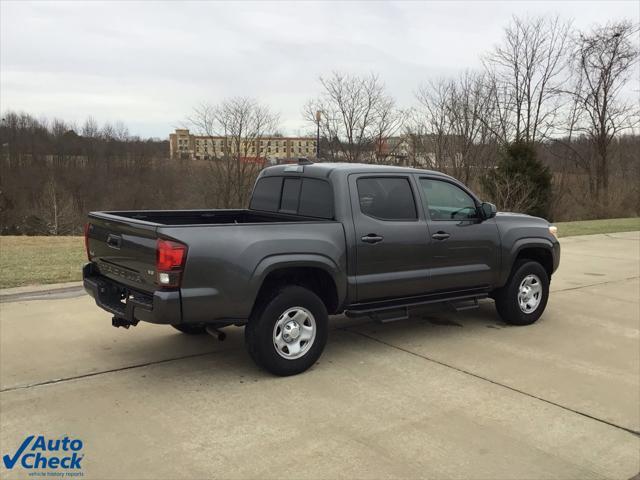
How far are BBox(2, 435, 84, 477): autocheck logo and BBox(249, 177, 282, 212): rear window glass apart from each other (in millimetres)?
3139

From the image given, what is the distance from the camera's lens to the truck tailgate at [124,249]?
165 inches

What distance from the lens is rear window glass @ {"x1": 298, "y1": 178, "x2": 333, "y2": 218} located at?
516 centimetres

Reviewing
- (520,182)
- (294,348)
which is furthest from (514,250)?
(520,182)

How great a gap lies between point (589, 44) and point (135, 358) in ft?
119

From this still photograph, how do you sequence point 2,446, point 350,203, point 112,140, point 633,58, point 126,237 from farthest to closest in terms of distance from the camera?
point 112,140, point 633,58, point 350,203, point 126,237, point 2,446

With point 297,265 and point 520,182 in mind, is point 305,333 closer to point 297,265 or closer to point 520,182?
point 297,265

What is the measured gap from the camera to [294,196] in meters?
5.62

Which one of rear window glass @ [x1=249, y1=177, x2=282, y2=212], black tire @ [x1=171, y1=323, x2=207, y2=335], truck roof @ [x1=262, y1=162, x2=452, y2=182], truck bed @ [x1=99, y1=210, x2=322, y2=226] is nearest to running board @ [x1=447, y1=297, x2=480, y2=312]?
truck roof @ [x1=262, y1=162, x2=452, y2=182]

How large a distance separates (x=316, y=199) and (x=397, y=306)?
132 centimetres

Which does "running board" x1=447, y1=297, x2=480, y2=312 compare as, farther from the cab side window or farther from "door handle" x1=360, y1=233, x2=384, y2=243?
"door handle" x1=360, y1=233, x2=384, y2=243

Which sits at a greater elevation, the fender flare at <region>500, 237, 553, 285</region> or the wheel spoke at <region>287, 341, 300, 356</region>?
the fender flare at <region>500, 237, 553, 285</region>

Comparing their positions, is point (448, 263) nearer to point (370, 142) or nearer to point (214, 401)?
point (214, 401)

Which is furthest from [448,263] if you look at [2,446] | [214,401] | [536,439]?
[2,446]

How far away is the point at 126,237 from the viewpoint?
14.6 ft
